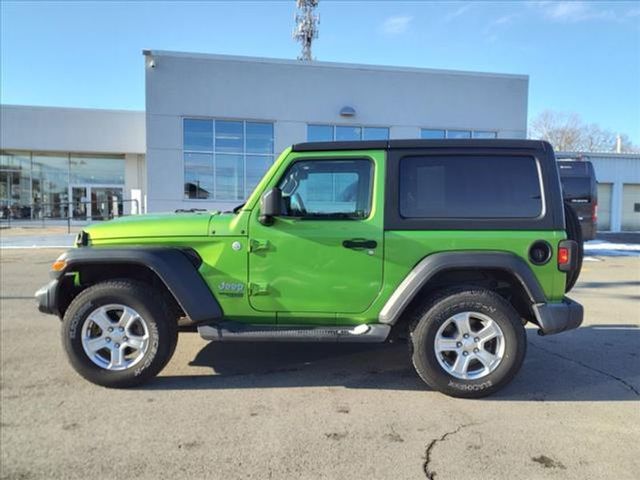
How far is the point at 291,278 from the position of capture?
390 centimetres

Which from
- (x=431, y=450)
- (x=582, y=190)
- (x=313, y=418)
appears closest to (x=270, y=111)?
(x=582, y=190)

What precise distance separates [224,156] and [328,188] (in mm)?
15363

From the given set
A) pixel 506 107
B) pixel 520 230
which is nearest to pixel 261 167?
pixel 506 107

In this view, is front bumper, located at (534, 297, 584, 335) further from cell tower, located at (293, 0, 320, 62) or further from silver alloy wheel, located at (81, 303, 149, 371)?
cell tower, located at (293, 0, 320, 62)

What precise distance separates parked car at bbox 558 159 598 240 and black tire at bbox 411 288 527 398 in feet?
34.5

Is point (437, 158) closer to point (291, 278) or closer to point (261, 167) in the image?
point (291, 278)

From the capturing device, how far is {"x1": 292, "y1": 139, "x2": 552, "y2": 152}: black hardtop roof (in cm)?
394

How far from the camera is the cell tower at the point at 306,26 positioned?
33844 millimetres

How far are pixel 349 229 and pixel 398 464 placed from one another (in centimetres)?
175

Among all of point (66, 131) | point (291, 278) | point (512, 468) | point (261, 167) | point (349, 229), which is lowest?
point (512, 468)

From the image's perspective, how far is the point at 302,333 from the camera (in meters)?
3.88

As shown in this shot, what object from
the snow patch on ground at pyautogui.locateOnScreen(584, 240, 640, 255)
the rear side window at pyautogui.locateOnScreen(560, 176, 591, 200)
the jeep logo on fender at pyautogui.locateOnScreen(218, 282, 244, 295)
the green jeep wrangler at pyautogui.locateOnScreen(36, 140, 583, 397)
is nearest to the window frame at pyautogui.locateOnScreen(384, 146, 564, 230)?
the green jeep wrangler at pyautogui.locateOnScreen(36, 140, 583, 397)

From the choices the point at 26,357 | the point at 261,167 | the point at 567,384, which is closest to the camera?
the point at 567,384

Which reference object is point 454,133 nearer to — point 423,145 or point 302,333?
point 423,145
